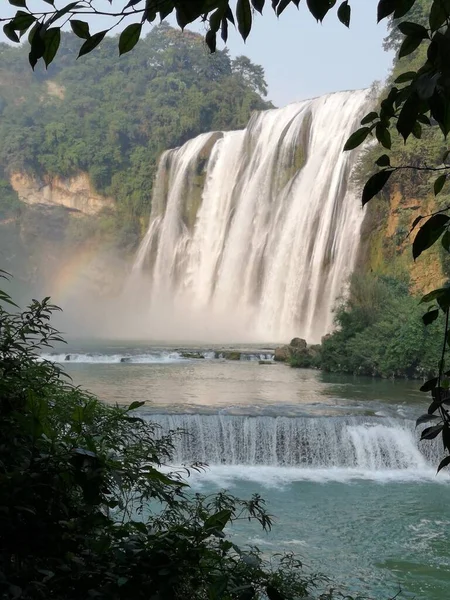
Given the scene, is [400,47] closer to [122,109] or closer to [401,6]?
[401,6]

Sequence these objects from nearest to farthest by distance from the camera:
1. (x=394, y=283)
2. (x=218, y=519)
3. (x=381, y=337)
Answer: (x=218, y=519), (x=381, y=337), (x=394, y=283)

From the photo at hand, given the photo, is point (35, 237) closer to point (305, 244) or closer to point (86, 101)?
point (86, 101)

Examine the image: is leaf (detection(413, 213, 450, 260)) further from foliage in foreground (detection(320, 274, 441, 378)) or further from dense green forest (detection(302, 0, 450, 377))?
foliage in foreground (detection(320, 274, 441, 378))

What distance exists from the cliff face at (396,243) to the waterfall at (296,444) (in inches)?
361

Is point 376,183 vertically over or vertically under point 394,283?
under

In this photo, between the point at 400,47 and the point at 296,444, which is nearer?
the point at 400,47

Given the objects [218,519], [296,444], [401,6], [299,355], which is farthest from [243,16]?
[299,355]

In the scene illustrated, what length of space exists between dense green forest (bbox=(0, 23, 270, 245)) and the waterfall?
2553 centimetres

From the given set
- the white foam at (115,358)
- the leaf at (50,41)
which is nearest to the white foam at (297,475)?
the leaf at (50,41)

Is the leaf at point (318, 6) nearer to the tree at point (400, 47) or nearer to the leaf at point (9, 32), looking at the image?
the tree at point (400, 47)

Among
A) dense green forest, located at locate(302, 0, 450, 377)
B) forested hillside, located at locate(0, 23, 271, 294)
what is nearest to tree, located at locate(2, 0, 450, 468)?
dense green forest, located at locate(302, 0, 450, 377)

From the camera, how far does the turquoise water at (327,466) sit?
6.92m

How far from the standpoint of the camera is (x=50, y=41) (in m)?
1.30

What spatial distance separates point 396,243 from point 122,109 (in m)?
25.8
